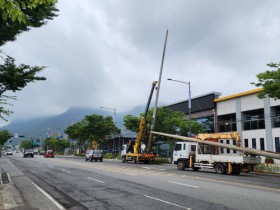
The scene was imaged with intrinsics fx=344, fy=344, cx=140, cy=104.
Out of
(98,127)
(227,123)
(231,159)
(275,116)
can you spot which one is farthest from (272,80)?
(98,127)

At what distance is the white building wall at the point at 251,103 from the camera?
44.5 meters

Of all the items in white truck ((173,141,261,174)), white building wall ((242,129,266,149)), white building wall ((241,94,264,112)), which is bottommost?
white truck ((173,141,261,174))

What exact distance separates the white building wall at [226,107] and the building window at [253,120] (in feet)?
6.84

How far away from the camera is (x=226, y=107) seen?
50.5m

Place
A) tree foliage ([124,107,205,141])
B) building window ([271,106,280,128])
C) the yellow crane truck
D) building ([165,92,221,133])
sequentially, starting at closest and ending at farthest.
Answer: building window ([271,106,280,128]), the yellow crane truck, tree foliage ([124,107,205,141]), building ([165,92,221,133])

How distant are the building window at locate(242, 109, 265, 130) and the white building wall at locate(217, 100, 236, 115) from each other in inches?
82.1

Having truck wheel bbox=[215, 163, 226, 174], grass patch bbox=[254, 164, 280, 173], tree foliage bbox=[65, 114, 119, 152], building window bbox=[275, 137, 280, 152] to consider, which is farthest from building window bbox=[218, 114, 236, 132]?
tree foliage bbox=[65, 114, 119, 152]

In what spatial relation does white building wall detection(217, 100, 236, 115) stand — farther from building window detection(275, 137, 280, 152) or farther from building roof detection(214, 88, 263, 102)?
building window detection(275, 137, 280, 152)

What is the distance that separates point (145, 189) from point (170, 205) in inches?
179

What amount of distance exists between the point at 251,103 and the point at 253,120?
2273 millimetres

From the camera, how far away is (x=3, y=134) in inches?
3406

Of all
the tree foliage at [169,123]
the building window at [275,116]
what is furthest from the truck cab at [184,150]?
the building window at [275,116]

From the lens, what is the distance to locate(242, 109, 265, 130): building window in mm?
44638

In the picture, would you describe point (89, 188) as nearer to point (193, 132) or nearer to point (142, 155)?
point (142, 155)
